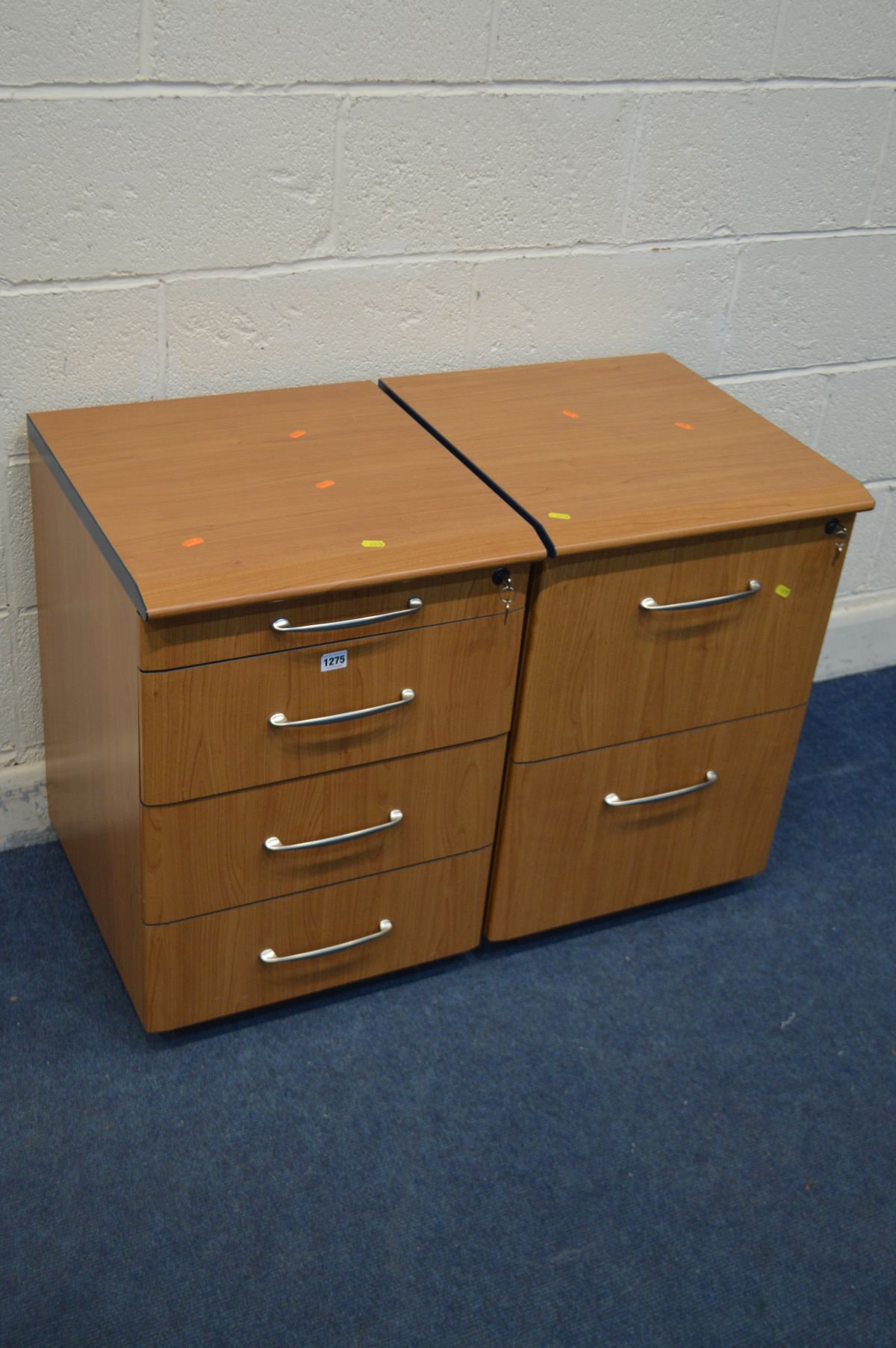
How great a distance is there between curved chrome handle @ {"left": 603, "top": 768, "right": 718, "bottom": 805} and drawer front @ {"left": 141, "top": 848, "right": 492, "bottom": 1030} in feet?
0.62

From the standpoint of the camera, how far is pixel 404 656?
1.61 metres

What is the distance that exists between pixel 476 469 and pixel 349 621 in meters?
0.35

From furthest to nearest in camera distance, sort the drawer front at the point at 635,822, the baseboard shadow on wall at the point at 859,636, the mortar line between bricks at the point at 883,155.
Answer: the baseboard shadow on wall at the point at 859,636 < the mortar line between bricks at the point at 883,155 < the drawer front at the point at 635,822

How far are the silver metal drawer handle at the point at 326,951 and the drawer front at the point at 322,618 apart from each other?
1.53 ft

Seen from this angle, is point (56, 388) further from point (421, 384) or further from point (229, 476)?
point (421, 384)

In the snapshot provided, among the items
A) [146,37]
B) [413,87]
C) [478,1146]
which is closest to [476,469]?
[413,87]

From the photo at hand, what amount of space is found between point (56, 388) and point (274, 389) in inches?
12.0

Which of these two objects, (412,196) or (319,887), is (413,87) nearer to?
(412,196)

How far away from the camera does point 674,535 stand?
1.67m

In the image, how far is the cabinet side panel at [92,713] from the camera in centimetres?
156

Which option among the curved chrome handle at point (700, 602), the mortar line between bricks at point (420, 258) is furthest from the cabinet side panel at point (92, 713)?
the curved chrome handle at point (700, 602)

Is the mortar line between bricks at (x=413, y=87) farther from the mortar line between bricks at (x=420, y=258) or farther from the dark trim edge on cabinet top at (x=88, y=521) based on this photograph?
the dark trim edge on cabinet top at (x=88, y=521)

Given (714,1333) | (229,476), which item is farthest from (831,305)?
(714,1333)

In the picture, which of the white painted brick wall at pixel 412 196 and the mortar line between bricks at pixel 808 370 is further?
the mortar line between bricks at pixel 808 370
